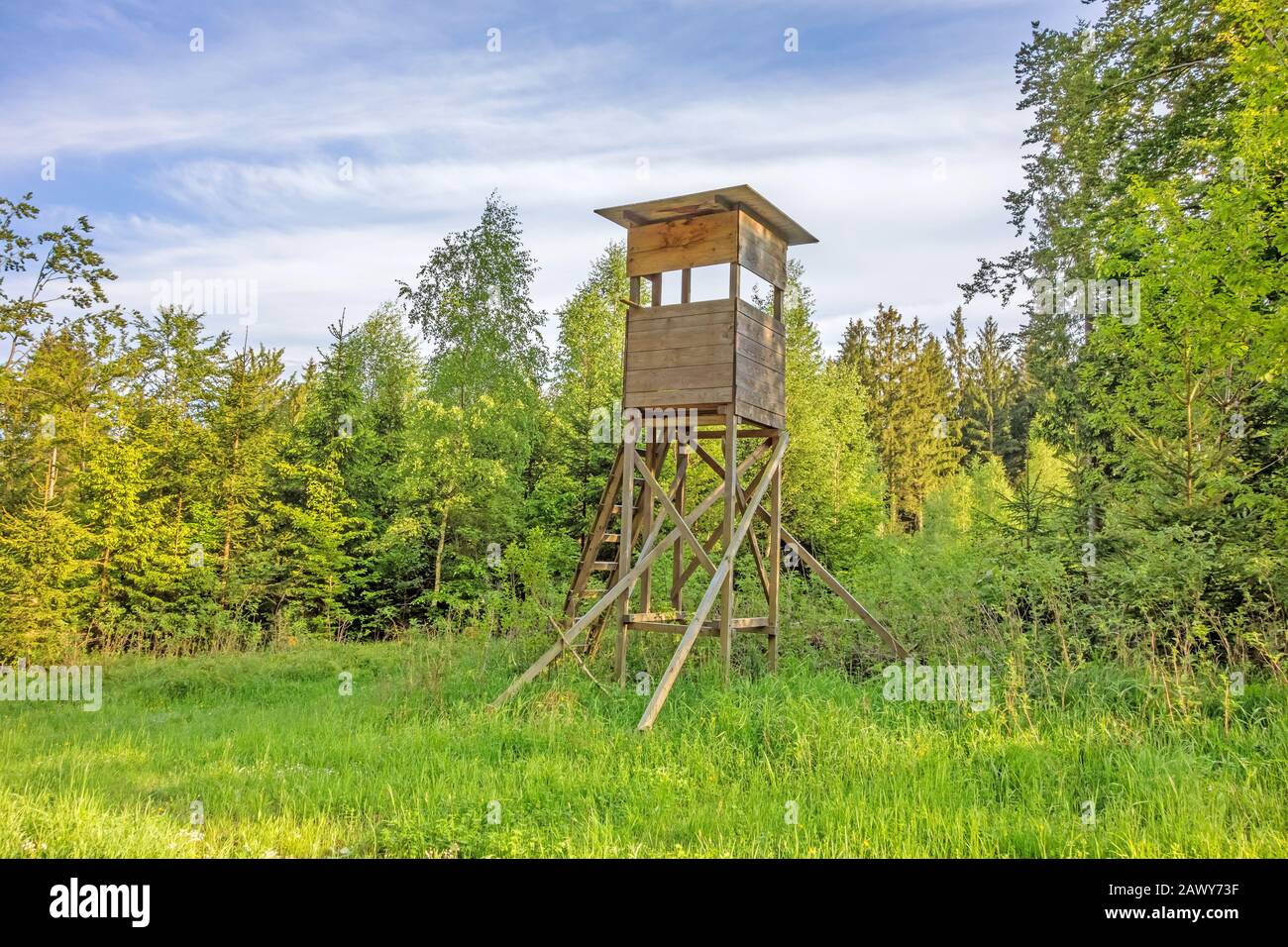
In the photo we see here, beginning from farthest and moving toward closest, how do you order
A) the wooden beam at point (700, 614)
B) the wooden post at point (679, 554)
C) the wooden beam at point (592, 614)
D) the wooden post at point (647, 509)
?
the wooden post at point (679, 554) < the wooden post at point (647, 509) < the wooden beam at point (592, 614) < the wooden beam at point (700, 614)

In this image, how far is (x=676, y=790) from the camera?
239 inches

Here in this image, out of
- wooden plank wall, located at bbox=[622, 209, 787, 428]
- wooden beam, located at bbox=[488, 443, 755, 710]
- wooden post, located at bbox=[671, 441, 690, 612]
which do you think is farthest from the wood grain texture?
wooden beam, located at bbox=[488, 443, 755, 710]

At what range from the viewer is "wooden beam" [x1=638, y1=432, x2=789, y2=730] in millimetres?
7969

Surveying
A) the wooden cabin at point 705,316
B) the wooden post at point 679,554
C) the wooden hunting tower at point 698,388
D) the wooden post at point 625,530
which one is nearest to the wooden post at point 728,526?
the wooden hunting tower at point 698,388

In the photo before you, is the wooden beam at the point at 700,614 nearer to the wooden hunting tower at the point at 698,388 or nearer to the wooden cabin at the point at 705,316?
the wooden hunting tower at the point at 698,388

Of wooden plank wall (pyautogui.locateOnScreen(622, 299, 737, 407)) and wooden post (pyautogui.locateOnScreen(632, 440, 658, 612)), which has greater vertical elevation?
wooden plank wall (pyautogui.locateOnScreen(622, 299, 737, 407))

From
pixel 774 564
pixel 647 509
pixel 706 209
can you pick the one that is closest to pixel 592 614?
pixel 647 509

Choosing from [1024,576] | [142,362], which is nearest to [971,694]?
[1024,576]

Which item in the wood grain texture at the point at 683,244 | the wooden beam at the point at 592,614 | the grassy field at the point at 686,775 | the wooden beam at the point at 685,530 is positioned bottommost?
the grassy field at the point at 686,775

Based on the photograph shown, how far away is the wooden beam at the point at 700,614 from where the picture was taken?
26.1ft

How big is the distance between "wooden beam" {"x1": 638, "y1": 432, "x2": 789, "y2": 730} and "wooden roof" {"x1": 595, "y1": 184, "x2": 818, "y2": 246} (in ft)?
9.01

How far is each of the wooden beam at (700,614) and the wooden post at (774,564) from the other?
39 centimetres

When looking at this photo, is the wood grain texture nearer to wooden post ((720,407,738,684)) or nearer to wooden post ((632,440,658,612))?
wooden post ((720,407,738,684))

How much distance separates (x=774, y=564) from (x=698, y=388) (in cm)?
257
